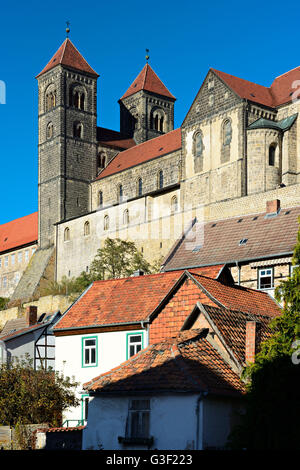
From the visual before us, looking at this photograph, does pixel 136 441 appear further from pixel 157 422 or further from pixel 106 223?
pixel 106 223

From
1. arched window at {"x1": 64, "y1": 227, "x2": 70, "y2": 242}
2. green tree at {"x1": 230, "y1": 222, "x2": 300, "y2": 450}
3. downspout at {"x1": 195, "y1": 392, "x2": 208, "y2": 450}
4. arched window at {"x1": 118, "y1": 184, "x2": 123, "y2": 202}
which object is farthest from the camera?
arched window at {"x1": 118, "y1": 184, "x2": 123, "y2": 202}

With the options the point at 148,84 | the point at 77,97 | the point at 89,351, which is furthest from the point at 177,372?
the point at 148,84

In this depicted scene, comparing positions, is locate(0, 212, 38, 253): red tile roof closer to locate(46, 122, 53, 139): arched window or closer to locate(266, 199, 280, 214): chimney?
locate(46, 122, 53, 139): arched window

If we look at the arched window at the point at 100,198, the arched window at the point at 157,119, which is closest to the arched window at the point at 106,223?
the arched window at the point at 100,198

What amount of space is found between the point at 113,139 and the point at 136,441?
70.0m

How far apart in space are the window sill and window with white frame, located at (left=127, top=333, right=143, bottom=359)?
24.7ft

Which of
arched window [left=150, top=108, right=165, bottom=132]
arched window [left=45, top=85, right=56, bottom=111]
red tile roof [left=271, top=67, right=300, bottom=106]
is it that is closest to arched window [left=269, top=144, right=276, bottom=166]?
red tile roof [left=271, top=67, right=300, bottom=106]

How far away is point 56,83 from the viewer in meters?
83.9

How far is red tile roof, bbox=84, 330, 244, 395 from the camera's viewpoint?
2058 centimetres

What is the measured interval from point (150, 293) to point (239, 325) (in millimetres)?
6128

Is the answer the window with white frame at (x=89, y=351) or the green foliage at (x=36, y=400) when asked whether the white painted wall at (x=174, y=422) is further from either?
the window with white frame at (x=89, y=351)
